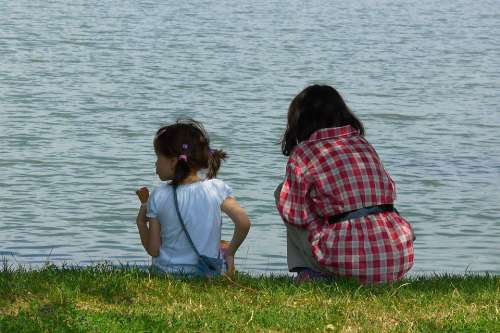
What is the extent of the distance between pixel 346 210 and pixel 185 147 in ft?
3.14

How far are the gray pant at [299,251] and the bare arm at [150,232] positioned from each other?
0.69 m

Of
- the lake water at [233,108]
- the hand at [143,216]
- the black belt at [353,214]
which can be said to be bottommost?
the lake water at [233,108]

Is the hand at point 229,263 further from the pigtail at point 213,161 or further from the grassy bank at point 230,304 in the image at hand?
the pigtail at point 213,161

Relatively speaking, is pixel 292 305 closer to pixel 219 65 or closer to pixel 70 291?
pixel 70 291

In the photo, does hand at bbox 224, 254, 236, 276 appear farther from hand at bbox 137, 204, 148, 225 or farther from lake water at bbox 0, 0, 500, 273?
lake water at bbox 0, 0, 500, 273

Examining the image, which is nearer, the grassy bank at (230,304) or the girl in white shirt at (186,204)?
the grassy bank at (230,304)

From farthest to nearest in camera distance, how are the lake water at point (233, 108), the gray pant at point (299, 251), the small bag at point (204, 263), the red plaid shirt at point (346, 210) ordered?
the lake water at point (233, 108)
the small bag at point (204, 263)
the gray pant at point (299, 251)
the red plaid shirt at point (346, 210)

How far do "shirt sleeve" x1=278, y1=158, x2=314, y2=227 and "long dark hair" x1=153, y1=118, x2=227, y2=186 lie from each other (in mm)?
523

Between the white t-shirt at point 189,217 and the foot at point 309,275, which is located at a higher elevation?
the white t-shirt at point 189,217

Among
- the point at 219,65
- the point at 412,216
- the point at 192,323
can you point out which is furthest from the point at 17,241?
the point at 219,65

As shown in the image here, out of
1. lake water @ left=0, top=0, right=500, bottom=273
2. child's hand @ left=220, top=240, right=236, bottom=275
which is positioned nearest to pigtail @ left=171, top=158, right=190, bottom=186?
child's hand @ left=220, top=240, right=236, bottom=275

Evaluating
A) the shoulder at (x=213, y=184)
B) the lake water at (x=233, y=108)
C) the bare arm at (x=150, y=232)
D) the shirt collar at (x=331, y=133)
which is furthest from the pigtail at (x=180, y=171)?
the lake water at (x=233, y=108)

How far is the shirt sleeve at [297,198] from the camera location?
6938mm

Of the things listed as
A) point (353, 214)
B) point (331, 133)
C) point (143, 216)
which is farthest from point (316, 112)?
point (143, 216)
